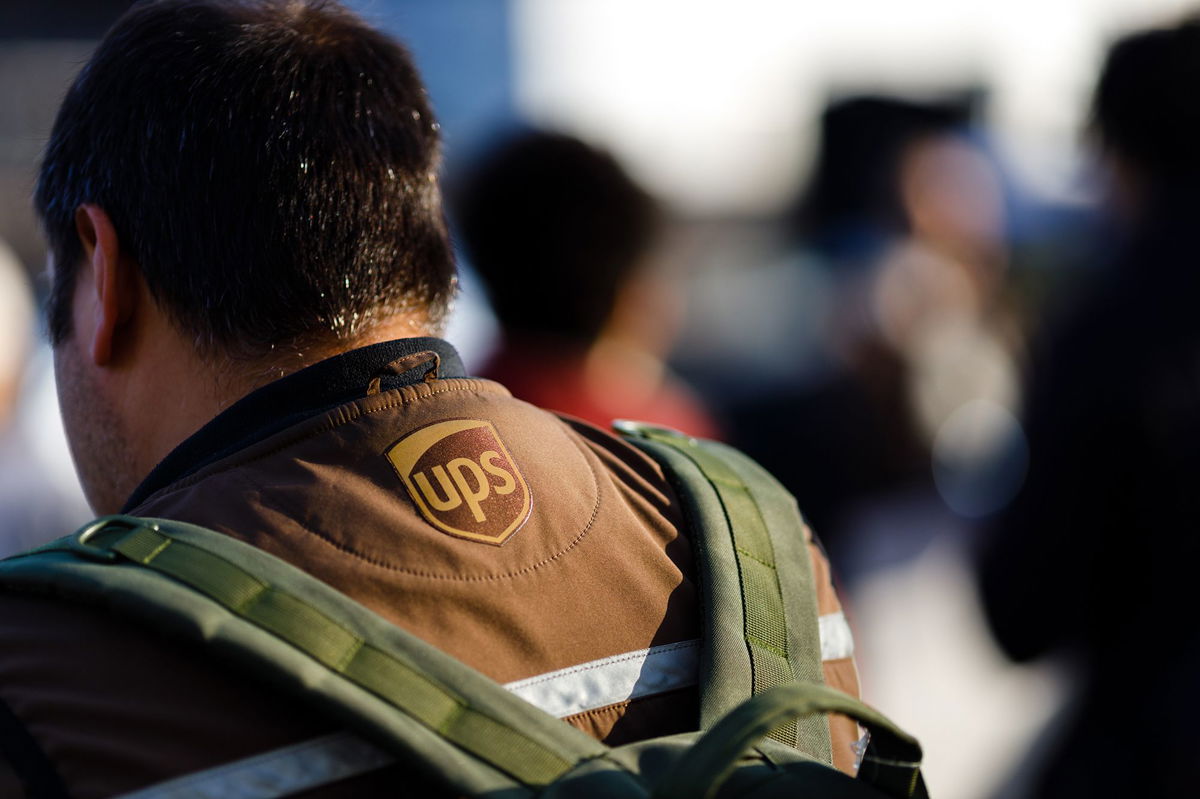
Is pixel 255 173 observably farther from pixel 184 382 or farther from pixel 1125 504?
pixel 1125 504

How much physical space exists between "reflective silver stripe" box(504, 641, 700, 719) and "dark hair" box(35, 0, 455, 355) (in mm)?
483

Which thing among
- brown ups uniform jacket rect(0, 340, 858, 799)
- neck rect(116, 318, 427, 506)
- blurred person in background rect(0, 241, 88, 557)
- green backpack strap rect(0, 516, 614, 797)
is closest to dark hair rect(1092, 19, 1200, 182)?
brown ups uniform jacket rect(0, 340, 858, 799)

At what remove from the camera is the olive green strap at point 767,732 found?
946mm

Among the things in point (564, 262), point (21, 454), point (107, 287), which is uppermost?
point (107, 287)

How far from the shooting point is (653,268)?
2703 mm

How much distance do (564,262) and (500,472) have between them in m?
1.35

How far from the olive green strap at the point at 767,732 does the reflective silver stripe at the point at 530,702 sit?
189mm

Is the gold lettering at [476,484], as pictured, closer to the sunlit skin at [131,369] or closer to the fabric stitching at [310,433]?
the fabric stitching at [310,433]

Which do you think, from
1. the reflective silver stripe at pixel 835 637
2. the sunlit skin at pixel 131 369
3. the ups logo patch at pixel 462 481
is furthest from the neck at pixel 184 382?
the reflective silver stripe at pixel 835 637

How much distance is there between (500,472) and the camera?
48.1 inches

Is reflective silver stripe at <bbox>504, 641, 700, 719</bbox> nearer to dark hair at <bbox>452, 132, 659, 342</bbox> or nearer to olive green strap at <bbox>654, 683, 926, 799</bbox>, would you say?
olive green strap at <bbox>654, 683, 926, 799</bbox>

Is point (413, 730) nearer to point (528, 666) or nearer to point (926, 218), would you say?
point (528, 666)

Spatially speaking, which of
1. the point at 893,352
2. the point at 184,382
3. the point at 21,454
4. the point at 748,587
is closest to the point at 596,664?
the point at 748,587

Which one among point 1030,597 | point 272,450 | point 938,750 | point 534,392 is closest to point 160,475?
point 272,450
